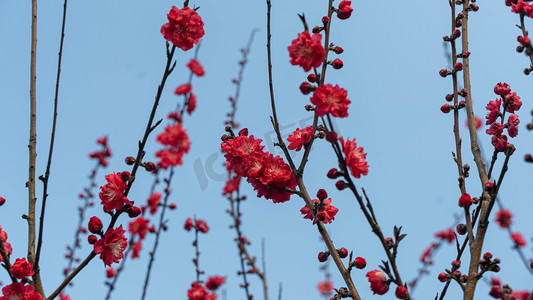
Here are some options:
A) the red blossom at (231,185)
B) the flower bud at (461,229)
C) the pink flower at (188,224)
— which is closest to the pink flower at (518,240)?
the flower bud at (461,229)

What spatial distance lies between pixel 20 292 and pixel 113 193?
1.94 feet

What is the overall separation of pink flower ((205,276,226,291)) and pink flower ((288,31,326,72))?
2965 mm

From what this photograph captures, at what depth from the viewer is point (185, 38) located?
209 cm

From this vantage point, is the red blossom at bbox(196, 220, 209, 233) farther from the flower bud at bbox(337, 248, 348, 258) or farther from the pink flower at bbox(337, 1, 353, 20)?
the pink flower at bbox(337, 1, 353, 20)

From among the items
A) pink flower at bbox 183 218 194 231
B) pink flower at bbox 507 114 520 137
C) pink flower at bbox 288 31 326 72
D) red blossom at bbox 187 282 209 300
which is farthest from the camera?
pink flower at bbox 183 218 194 231

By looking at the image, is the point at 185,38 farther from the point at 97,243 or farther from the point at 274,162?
the point at 97,243

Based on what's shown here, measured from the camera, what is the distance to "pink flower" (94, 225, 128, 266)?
199 centimetres

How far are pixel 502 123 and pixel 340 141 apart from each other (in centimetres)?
142

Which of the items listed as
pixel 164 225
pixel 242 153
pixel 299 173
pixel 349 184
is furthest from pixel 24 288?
pixel 164 225

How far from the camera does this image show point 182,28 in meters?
2.09

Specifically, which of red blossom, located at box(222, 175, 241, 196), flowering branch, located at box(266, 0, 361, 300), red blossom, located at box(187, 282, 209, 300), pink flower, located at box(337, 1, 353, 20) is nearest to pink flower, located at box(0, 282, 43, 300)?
flowering branch, located at box(266, 0, 361, 300)

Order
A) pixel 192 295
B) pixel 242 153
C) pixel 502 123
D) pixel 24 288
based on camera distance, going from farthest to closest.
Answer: pixel 192 295 → pixel 502 123 → pixel 242 153 → pixel 24 288

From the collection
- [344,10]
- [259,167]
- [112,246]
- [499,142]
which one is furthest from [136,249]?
[499,142]

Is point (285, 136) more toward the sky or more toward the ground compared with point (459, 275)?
more toward the sky
